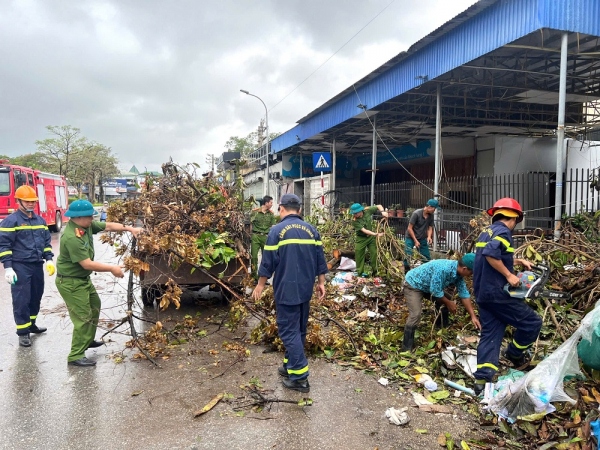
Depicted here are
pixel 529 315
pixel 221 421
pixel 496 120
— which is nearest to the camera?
pixel 221 421

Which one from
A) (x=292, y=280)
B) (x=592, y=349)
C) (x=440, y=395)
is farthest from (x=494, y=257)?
(x=292, y=280)

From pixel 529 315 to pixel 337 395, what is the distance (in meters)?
1.90

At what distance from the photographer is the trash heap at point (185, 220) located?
5.09 metres

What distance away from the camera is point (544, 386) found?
122 inches

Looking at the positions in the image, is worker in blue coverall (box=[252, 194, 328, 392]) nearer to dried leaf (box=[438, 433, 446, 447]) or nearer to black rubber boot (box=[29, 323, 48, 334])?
dried leaf (box=[438, 433, 446, 447])

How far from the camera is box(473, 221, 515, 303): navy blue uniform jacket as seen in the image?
11.8ft

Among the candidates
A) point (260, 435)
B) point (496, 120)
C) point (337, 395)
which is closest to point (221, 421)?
point (260, 435)

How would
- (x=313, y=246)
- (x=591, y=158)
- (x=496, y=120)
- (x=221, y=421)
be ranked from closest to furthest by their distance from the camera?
1. (x=221, y=421)
2. (x=313, y=246)
3. (x=496, y=120)
4. (x=591, y=158)

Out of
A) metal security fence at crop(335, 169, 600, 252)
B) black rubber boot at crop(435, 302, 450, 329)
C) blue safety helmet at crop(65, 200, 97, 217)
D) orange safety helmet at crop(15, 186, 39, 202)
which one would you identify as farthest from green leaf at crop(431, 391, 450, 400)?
orange safety helmet at crop(15, 186, 39, 202)

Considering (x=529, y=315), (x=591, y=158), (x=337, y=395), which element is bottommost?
(x=337, y=395)

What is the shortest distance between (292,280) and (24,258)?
368 cm

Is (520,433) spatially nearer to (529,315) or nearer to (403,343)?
(529,315)

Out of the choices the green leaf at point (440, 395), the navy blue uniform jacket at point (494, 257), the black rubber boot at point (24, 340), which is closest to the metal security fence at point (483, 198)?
the navy blue uniform jacket at point (494, 257)

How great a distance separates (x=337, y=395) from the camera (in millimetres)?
3766
